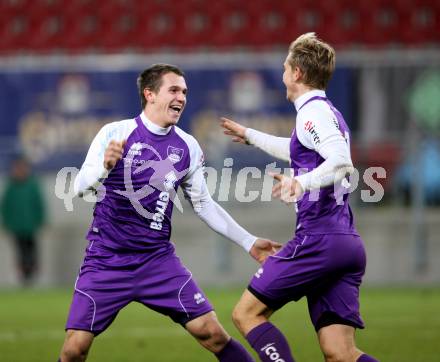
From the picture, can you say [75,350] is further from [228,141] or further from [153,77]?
[228,141]

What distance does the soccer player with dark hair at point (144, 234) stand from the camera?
5992 mm

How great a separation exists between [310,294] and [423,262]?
9975 millimetres

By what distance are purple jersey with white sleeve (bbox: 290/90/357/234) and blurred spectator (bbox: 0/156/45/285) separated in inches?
399

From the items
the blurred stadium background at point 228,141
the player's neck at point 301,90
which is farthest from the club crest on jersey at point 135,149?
the blurred stadium background at point 228,141

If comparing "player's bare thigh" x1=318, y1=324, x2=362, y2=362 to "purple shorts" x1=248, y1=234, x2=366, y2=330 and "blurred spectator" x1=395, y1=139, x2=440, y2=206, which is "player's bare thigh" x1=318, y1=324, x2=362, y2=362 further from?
"blurred spectator" x1=395, y1=139, x2=440, y2=206

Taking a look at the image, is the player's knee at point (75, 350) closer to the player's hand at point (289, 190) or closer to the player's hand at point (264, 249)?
the player's hand at point (264, 249)

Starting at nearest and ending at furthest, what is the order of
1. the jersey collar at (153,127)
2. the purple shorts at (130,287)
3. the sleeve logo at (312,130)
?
the sleeve logo at (312,130)
the purple shorts at (130,287)
the jersey collar at (153,127)

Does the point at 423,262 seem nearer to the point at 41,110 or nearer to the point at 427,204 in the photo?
the point at 427,204

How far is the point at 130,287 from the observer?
604 cm

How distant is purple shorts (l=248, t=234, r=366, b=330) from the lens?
18.6ft

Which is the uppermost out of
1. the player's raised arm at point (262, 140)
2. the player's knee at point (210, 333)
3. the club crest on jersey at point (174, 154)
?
the player's raised arm at point (262, 140)

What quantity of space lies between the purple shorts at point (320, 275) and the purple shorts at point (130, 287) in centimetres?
54

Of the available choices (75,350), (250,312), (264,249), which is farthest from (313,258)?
(75,350)

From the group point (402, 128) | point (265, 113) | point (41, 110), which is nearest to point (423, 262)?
point (402, 128)
